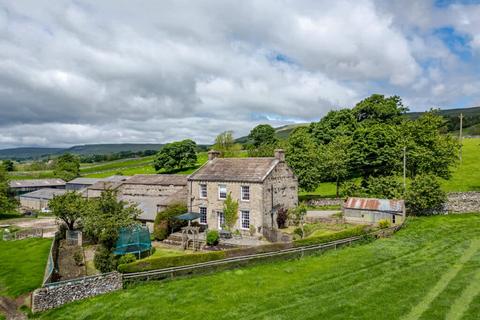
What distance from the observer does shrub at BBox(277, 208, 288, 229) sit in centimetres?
3925

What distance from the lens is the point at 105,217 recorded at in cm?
2981

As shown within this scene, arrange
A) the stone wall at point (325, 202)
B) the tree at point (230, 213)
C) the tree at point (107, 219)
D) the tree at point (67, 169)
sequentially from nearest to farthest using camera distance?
the tree at point (107, 219), the tree at point (230, 213), the stone wall at point (325, 202), the tree at point (67, 169)

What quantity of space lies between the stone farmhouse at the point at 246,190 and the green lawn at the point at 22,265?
52.3 feet

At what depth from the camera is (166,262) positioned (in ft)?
82.3

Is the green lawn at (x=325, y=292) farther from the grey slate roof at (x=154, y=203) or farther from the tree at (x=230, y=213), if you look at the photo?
the grey slate roof at (x=154, y=203)

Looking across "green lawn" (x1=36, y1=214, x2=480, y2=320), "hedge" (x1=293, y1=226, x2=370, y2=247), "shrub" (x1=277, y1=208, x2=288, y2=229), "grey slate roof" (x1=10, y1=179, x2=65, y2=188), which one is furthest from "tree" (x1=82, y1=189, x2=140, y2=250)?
"grey slate roof" (x1=10, y1=179, x2=65, y2=188)

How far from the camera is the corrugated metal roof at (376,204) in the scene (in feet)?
134

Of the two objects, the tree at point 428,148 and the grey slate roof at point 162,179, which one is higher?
the tree at point 428,148

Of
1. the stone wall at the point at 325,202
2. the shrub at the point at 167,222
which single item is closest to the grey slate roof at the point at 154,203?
the shrub at the point at 167,222

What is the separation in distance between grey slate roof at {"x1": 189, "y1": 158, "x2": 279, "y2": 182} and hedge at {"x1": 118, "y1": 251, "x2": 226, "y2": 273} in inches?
495

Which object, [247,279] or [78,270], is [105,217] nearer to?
[78,270]

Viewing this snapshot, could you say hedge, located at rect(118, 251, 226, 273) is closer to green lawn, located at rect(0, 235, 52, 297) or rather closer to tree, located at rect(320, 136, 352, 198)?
green lawn, located at rect(0, 235, 52, 297)

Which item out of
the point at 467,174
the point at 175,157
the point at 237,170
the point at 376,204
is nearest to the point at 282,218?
the point at 237,170

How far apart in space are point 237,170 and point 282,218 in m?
7.59
